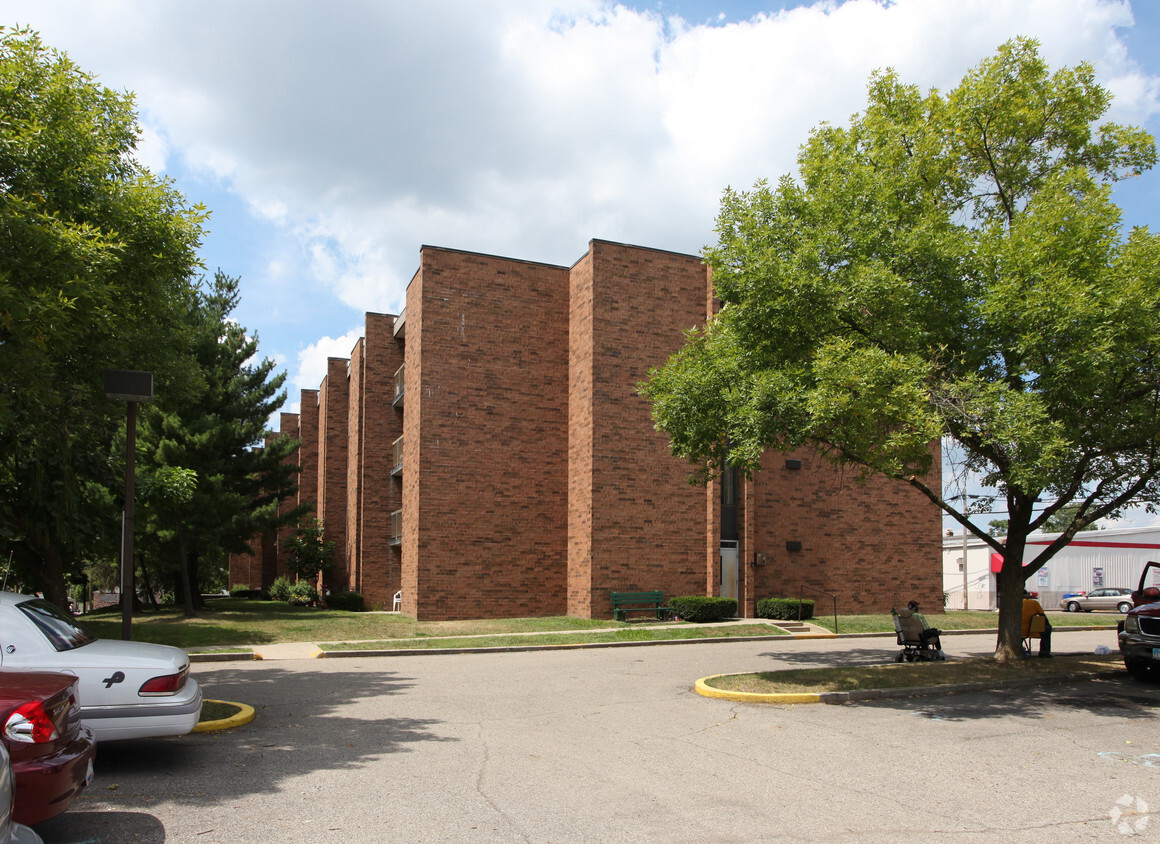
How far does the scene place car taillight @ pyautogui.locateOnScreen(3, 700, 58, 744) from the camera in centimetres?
480

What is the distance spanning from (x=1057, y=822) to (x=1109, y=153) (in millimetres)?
12431

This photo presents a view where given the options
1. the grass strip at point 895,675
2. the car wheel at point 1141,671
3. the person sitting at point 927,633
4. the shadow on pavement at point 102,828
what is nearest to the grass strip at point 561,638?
the person sitting at point 927,633

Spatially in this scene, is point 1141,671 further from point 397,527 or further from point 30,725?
point 397,527

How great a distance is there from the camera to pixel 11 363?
8547mm

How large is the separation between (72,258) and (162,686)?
182 inches

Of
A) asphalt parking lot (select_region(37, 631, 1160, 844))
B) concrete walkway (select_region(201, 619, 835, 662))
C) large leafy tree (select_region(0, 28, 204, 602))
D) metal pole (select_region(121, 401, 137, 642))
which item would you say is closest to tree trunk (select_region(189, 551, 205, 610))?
concrete walkway (select_region(201, 619, 835, 662))

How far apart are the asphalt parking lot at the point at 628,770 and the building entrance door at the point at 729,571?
13890 millimetres

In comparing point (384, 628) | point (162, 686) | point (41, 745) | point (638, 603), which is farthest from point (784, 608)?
point (41, 745)

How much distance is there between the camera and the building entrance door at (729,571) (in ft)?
86.1

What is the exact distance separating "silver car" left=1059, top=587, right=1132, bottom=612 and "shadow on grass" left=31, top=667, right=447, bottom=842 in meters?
37.9

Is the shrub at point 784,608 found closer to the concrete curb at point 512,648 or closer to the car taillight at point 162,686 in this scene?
the concrete curb at point 512,648

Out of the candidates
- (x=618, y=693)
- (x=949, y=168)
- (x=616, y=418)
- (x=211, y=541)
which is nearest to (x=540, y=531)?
(x=616, y=418)

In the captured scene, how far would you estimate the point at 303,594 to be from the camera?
3406cm

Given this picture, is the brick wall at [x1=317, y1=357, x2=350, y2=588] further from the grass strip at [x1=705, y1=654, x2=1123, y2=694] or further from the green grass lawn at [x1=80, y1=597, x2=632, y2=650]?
the grass strip at [x1=705, y1=654, x2=1123, y2=694]
